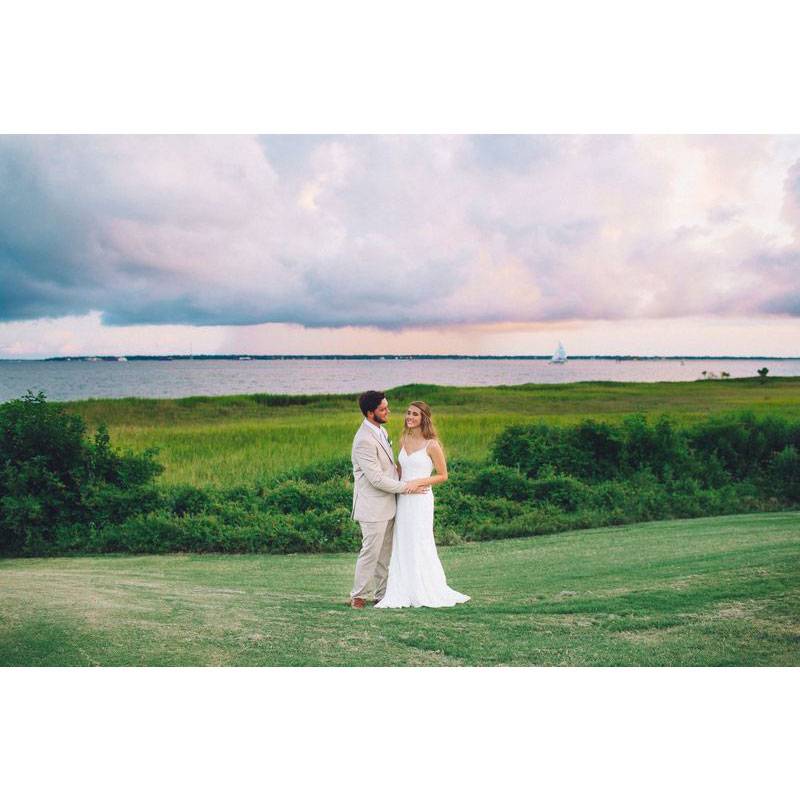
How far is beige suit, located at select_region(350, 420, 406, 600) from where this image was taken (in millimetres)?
5793

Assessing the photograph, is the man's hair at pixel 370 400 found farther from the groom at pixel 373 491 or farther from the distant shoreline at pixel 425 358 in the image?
the distant shoreline at pixel 425 358

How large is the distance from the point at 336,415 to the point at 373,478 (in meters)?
3.49

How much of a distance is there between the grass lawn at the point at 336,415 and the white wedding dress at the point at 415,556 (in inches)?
123

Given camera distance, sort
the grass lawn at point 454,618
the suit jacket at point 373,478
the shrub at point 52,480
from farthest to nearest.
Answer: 1. the shrub at point 52,480
2. the suit jacket at point 373,478
3. the grass lawn at point 454,618

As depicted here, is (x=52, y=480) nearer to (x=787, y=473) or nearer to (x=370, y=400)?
(x=370, y=400)

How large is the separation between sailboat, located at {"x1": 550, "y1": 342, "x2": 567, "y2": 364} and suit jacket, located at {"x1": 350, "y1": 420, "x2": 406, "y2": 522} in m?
3.75

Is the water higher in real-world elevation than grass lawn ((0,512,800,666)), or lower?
higher

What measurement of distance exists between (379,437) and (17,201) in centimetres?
457

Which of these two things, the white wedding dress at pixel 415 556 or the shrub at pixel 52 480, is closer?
the white wedding dress at pixel 415 556

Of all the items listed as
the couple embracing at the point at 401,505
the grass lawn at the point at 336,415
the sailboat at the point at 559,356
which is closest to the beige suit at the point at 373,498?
the couple embracing at the point at 401,505

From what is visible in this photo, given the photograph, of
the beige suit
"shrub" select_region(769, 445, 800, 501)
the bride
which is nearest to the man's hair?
the beige suit

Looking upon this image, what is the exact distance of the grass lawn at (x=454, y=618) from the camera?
532 cm

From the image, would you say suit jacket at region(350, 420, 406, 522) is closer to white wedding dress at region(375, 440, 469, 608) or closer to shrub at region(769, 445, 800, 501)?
white wedding dress at region(375, 440, 469, 608)

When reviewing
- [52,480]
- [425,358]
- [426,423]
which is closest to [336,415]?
[425,358]
